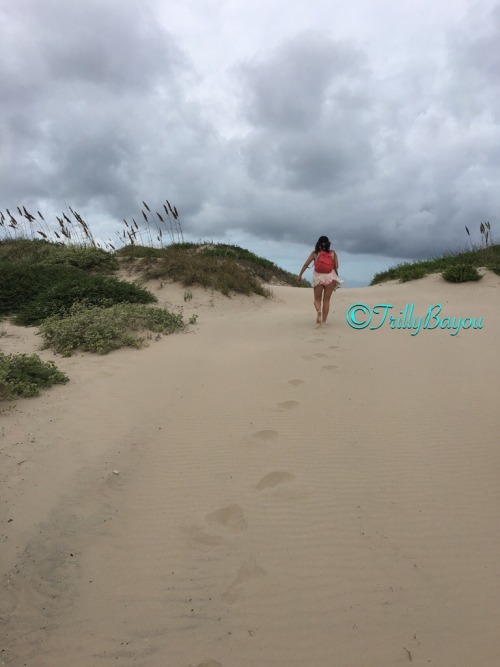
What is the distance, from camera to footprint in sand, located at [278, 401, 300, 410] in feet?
15.9

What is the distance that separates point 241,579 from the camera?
248 cm

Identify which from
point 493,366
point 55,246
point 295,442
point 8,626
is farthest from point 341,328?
point 55,246

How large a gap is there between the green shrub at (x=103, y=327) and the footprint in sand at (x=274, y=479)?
416 cm

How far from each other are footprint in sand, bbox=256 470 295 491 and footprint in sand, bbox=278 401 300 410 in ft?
4.42

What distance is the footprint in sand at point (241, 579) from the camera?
2365mm

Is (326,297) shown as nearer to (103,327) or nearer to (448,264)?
(103,327)

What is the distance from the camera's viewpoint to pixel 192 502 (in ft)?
10.5

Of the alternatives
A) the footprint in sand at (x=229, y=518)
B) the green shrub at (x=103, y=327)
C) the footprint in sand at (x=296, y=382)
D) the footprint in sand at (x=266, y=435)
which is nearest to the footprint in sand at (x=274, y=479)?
the footprint in sand at (x=229, y=518)

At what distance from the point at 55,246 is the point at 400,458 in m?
13.9

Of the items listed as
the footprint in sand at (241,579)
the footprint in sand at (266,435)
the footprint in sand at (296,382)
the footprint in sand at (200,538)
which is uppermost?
the footprint in sand at (296,382)

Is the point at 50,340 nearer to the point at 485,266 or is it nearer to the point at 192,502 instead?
the point at 192,502

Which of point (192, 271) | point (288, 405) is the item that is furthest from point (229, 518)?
point (192, 271)

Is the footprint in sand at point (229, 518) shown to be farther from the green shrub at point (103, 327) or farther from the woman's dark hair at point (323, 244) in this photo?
the woman's dark hair at point (323, 244)

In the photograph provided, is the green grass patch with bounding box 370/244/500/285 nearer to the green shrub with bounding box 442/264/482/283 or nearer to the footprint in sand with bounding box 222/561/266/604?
the green shrub with bounding box 442/264/482/283
